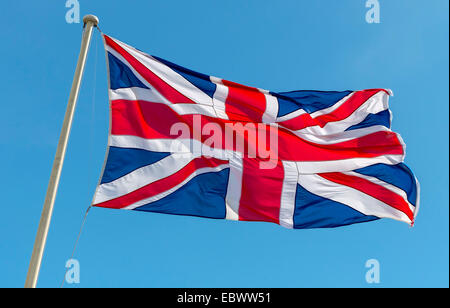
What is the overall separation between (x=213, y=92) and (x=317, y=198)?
3207mm

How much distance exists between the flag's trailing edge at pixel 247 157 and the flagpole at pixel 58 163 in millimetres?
974

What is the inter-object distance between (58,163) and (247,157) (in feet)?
14.1

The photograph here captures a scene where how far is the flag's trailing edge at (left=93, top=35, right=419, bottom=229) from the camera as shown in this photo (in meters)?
9.98

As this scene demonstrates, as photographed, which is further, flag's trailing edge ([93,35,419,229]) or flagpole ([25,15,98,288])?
flag's trailing edge ([93,35,419,229])

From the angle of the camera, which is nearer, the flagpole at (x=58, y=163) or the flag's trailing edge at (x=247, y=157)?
the flagpole at (x=58, y=163)

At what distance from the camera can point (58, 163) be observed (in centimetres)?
830

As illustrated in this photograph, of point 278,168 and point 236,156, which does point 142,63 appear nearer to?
point 236,156

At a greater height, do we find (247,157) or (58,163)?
(247,157)

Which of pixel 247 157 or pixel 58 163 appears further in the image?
pixel 247 157

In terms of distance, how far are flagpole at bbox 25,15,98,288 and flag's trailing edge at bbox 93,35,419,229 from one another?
3.20ft

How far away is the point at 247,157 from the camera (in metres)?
11.3

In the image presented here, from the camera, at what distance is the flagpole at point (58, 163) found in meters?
7.52
